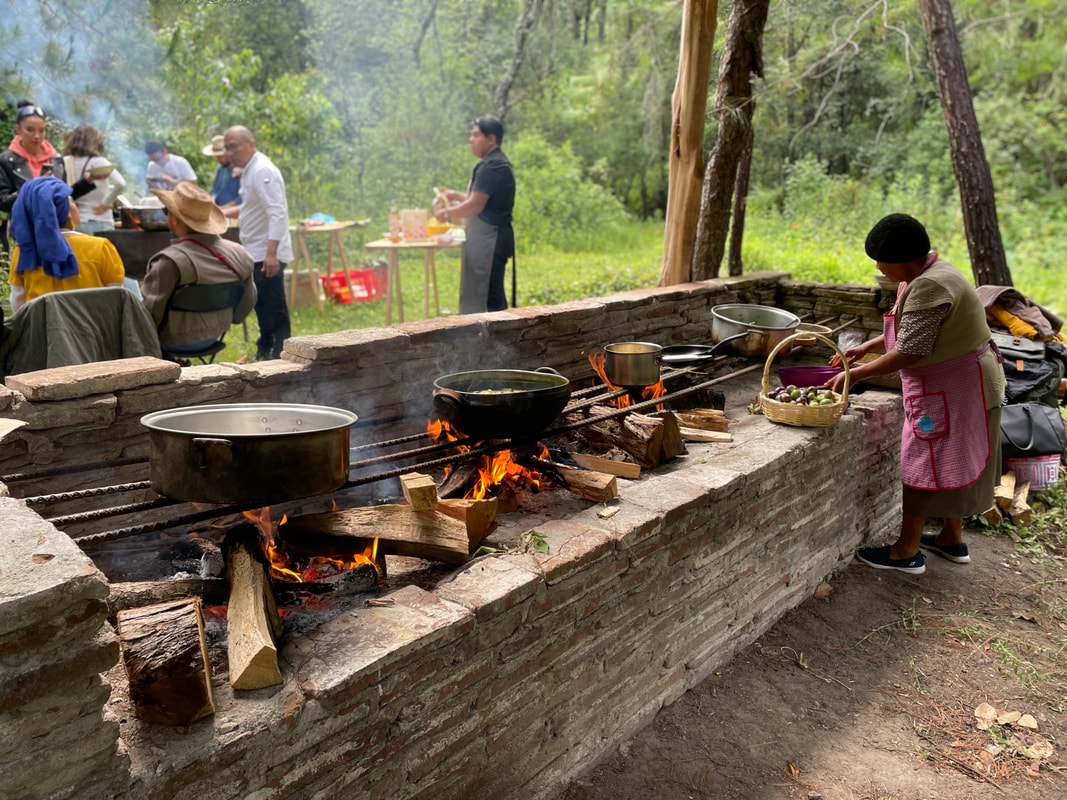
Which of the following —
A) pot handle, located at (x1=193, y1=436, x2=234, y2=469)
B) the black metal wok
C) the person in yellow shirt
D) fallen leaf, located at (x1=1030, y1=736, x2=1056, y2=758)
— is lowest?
fallen leaf, located at (x1=1030, y1=736, x2=1056, y2=758)

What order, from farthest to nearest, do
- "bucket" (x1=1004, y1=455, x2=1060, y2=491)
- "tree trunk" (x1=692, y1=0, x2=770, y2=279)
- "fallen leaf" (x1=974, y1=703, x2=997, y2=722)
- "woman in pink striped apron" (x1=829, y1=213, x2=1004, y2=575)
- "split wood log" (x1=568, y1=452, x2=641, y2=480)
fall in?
"tree trunk" (x1=692, y1=0, x2=770, y2=279) < "bucket" (x1=1004, y1=455, x2=1060, y2=491) < "woman in pink striped apron" (x1=829, y1=213, x2=1004, y2=575) < "split wood log" (x1=568, y1=452, x2=641, y2=480) < "fallen leaf" (x1=974, y1=703, x2=997, y2=722)

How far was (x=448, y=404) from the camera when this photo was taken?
3.10 meters

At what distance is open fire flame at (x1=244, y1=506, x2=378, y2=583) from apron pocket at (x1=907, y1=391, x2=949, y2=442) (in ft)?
10.4

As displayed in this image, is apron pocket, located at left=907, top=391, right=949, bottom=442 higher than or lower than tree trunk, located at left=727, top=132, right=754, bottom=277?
lower

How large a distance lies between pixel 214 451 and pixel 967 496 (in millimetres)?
4189

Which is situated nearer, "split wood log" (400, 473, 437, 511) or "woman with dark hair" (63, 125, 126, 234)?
"split wood log" (400, 473, 437, 511)

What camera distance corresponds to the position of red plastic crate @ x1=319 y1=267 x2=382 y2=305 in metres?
10.5

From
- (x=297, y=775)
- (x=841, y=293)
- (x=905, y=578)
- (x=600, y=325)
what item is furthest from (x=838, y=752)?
(x=841, y=293)

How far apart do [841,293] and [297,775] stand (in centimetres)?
631

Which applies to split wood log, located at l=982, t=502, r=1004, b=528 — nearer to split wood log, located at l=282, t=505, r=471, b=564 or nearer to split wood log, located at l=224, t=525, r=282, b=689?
split wood log, located at l=282, t=505, r=471, b=564

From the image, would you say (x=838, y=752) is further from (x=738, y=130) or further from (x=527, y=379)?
(x=738, y=130)

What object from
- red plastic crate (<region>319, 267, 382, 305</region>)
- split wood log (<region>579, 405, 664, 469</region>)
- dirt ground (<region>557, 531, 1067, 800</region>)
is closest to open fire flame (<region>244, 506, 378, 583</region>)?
dirt ground (<region>557, 531, 1067, 800</region>)

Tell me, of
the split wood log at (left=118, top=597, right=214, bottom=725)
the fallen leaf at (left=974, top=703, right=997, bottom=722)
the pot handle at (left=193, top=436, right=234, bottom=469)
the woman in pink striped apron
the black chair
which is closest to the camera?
the split wood log at (left=118, top=597, right=214, bottom=725)

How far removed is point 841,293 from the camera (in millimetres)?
6973
